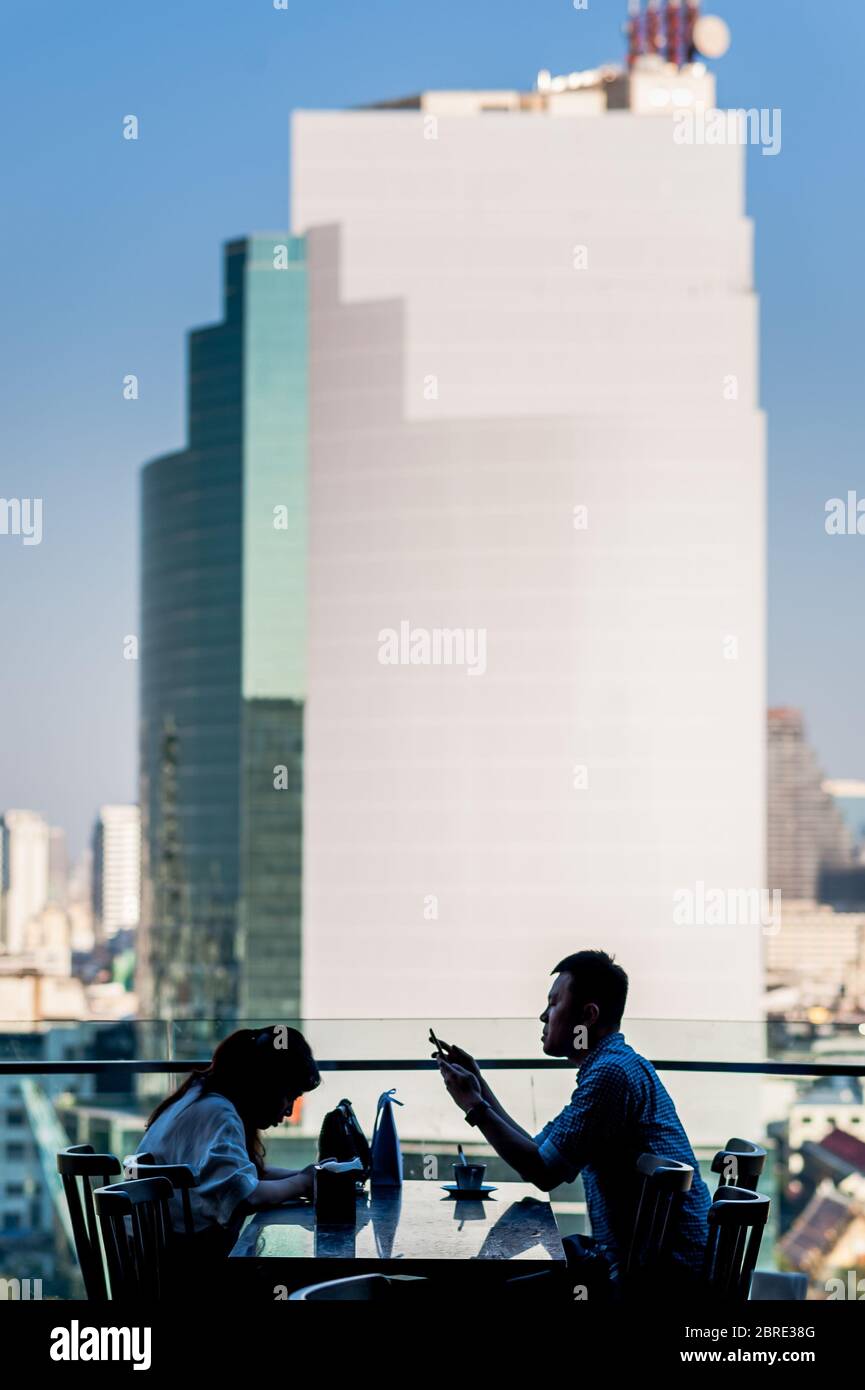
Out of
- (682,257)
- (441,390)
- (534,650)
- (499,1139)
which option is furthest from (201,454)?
(499,1139)

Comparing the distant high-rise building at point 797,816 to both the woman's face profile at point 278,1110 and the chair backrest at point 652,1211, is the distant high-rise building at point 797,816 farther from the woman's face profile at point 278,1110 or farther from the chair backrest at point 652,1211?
the chair backrest at point 652,1211

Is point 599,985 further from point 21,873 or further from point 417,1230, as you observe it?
point 21,873

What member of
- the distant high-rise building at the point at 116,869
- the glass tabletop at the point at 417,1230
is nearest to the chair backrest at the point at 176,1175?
the glass tabletop at the point at 417,1230

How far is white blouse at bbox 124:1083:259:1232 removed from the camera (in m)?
3.23

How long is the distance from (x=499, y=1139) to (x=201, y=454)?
3099 inches

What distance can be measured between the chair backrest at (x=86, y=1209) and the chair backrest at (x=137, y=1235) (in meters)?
0.17

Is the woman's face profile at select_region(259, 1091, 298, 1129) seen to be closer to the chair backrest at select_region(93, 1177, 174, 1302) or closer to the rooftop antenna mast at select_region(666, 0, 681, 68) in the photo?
the chair backrest at select_region(93, 1177, 174, 1302)

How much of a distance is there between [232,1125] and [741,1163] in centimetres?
114

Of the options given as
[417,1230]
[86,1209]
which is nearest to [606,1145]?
[417,1230]

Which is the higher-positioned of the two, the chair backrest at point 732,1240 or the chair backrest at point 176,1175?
the chair backrest at point 176,1175

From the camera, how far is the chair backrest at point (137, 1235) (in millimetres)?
3072

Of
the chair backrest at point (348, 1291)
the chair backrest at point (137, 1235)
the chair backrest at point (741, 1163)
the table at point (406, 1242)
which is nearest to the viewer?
the chair backrest at point (348, 1291)

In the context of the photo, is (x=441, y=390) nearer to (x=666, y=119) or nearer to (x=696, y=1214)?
(x=666, y=119)

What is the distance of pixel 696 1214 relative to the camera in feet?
10.5
